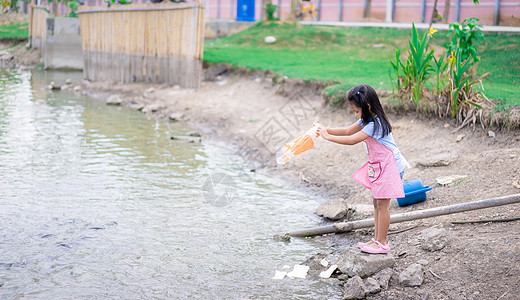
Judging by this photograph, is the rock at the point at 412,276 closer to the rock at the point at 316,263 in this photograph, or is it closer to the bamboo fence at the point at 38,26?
the rock at the point at 316,263

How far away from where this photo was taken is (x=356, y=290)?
4281 mm

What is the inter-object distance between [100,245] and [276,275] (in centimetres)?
186

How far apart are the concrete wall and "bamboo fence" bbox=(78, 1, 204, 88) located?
3.18m

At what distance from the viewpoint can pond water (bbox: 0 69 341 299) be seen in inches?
181

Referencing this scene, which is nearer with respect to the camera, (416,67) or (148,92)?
(416,67)

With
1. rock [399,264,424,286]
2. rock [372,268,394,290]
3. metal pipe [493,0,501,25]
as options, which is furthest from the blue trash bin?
rock [399,264,424,286]

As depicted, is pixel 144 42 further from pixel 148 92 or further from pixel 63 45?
pixel 63 45

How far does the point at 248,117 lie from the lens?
10.6 metres

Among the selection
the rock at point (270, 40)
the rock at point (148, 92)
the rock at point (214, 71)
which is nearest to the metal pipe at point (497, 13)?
the rock at point (270, 40)

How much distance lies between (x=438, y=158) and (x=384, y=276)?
285cm

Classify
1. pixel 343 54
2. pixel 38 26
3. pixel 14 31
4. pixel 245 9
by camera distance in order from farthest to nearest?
pixel 245 9 → pixel 14 31 → pixel 38 26 → pixel 343 54

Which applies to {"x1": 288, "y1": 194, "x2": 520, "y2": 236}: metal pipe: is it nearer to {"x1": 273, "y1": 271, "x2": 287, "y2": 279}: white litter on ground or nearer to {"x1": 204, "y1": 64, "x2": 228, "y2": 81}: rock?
{"x1": 273, "y1": 271, "x2": 287, "y2": 279}: white litter on ground

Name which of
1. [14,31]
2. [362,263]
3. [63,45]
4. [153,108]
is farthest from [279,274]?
[14,31]

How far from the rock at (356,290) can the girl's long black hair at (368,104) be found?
124cm
